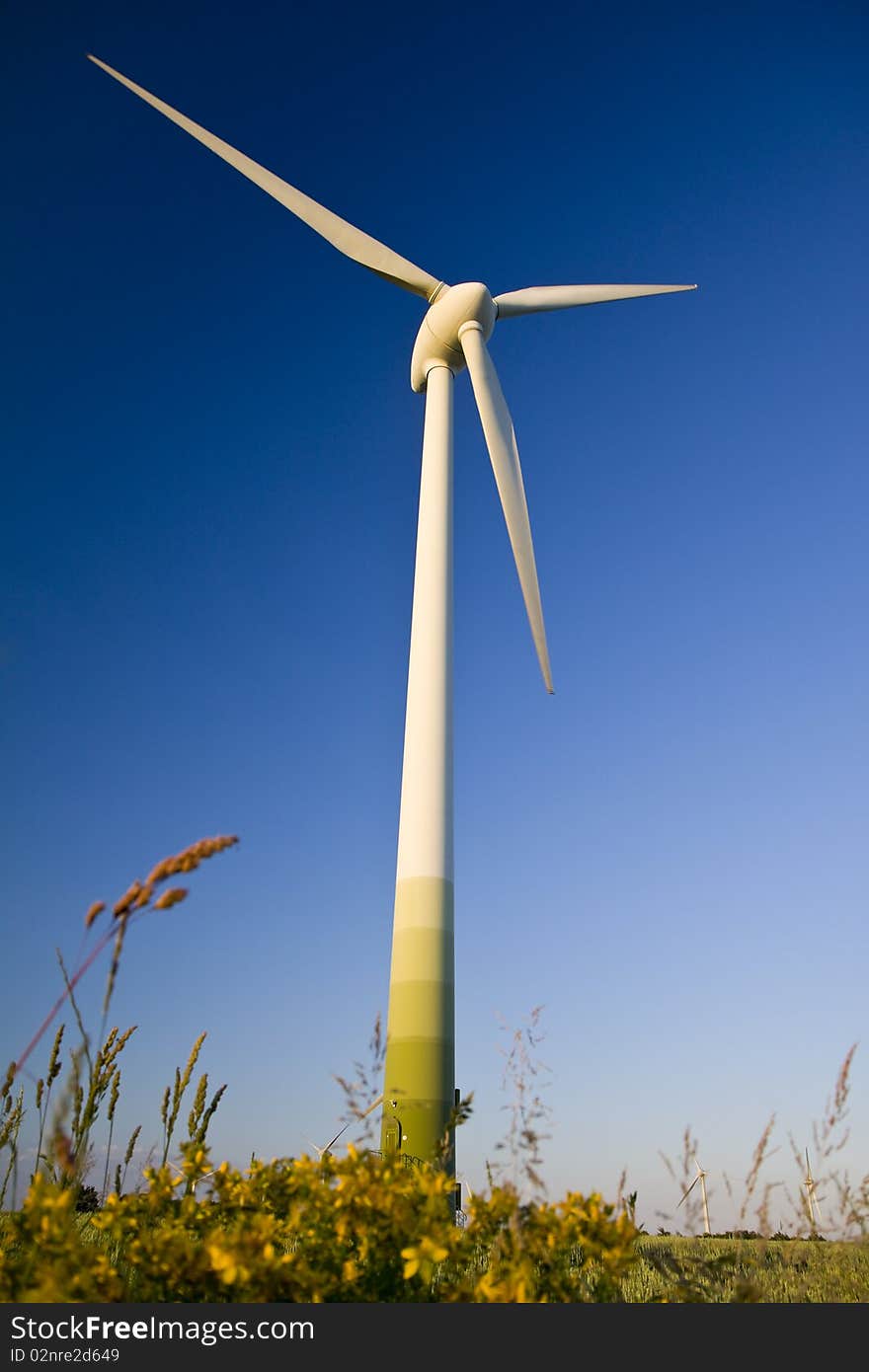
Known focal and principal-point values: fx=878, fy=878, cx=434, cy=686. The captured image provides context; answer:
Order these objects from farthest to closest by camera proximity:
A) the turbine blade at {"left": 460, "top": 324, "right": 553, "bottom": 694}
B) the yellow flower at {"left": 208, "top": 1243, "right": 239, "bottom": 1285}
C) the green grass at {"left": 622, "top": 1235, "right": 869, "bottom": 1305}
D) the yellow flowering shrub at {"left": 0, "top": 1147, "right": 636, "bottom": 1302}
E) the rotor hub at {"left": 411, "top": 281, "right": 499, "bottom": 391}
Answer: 1. the rotor hub at {"left": 411, "top": 281, "right": 499, "bottom": 391}
2. the turbine blade at {"left": 460, "top": 324, "right": 553, "bottom": 694}
3. the green grass at {"left": 622, "top": 1235, "right": 869, "bottom": 1305}
4. the yellow flowering shrub at {"left": 0, "top": 1147, "right": 636, "bottom": 1302}
5. the yellow flower at {"left": 208, "top": 1243, "right": 239, "bottom": 1285}

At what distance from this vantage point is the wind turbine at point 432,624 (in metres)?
11.6

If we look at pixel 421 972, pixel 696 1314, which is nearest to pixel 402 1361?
pixel 696 1314

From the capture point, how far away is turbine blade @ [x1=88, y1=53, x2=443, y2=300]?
62.3 ft

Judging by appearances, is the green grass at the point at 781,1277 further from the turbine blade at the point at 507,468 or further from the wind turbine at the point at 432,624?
the turbine blade at the point at 507,468

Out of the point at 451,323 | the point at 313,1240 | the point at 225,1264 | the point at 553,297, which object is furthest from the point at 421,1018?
the point at 553,297

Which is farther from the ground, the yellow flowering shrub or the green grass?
the yellow flowering shrub

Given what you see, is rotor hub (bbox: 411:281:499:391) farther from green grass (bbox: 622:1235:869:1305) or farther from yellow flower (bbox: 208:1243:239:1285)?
yellow flower (bbox: 208:1243:239:1285)

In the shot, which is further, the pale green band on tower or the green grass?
the pale green band on tower

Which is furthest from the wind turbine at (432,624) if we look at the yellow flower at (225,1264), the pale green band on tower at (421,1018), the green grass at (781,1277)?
the yellow flower at (225,1264)

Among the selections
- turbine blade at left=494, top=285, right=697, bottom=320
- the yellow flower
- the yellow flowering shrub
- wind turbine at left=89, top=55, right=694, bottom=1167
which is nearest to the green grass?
the yellow flowering shrub

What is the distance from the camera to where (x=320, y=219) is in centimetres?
1923

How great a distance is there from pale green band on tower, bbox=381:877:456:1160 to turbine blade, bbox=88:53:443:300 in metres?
13.3

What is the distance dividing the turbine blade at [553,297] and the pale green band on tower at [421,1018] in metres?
A: 13.3

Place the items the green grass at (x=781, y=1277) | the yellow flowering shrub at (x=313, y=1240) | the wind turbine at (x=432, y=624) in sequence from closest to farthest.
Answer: the yellow flowering shrub at (x=313, y=1240) → the green grass at (x=781, y=1277) → the wind turbine at (x=432, y=624)
